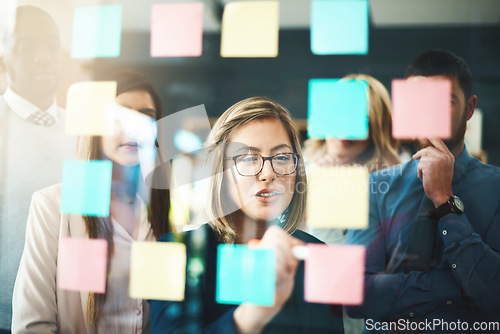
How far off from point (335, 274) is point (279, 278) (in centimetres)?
18

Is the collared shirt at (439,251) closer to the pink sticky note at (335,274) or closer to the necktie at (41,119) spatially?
the pink sticky note at (335,274)

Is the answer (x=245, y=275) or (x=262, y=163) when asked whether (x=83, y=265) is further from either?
(x=262, y=163)

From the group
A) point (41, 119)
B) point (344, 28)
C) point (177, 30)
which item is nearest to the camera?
point (344, 28)

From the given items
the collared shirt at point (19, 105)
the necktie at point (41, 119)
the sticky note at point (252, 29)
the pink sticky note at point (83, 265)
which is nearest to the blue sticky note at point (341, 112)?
the sticky note at point (252, 29)

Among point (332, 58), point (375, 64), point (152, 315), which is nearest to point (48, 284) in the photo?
point (152, 315)

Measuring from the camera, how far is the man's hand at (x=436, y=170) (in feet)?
4.16

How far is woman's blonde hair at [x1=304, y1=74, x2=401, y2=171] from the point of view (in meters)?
1.32

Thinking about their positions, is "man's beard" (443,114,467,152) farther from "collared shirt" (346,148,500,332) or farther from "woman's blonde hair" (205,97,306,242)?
"woman's blonde hair" (205,97,306,242)

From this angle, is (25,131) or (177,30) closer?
(177,30)

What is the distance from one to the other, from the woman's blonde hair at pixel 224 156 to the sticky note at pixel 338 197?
38mm

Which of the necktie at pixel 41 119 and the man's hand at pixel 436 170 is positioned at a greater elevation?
the necktie at pixel 41 119

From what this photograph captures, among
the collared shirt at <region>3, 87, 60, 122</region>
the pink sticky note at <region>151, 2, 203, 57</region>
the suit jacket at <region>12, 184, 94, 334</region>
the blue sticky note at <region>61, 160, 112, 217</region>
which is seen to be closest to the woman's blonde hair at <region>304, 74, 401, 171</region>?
the pink sticky note at <region>151, 2, 203, 57</region>

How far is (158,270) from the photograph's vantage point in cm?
145

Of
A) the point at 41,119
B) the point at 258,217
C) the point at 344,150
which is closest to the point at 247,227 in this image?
the point at 258,217
